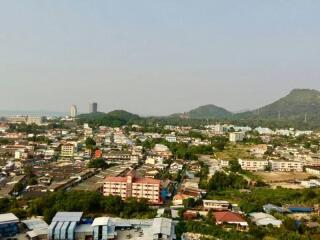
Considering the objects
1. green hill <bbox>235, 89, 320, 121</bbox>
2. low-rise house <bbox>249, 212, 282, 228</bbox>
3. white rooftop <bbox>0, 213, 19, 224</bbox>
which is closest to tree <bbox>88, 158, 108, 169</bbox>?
low-rise house <bbox>249, 212, 282, 228</bbox>

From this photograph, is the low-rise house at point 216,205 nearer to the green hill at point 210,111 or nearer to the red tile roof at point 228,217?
the red tile roof at point 228,217

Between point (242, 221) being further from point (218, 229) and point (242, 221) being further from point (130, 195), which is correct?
point (130, 195)

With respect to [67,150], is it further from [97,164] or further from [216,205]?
[216,205]

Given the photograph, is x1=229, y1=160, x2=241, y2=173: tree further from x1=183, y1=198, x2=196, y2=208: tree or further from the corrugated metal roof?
the corrugated metal roof

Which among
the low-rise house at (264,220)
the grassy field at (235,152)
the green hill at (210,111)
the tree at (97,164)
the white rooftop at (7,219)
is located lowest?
the low-rise house at (264,220)

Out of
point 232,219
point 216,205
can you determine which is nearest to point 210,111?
point 216,205

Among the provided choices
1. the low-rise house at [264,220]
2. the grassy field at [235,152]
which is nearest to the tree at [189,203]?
the low-rise house at [264,220]
